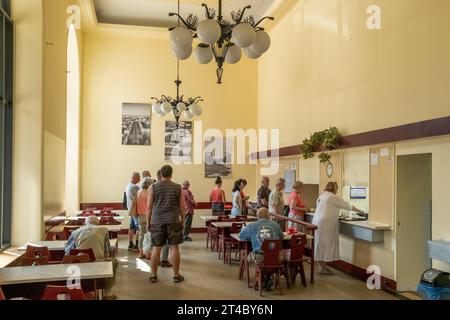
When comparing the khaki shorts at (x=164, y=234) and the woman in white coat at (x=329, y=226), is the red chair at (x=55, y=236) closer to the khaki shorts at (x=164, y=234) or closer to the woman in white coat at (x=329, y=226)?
the khaki shorts at (x=164, y=234)

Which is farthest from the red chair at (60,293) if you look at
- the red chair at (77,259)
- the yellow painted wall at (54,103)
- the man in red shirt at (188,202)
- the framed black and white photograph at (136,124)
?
the framed black and white photograph at (136,124)

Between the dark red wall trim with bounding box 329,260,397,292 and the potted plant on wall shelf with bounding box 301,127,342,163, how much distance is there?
1.87m

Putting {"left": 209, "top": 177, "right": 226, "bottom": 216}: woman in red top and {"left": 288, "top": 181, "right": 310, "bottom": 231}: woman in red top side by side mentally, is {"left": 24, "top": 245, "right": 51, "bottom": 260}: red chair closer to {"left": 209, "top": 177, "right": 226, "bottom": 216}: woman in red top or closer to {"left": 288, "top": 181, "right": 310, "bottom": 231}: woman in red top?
{"left": 288, "top": 181, "right": 310, "bottom": 231}: woman in red top

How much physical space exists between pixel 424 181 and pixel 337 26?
328cm

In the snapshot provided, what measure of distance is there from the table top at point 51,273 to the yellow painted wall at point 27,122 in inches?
80.9

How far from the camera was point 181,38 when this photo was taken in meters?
4.68

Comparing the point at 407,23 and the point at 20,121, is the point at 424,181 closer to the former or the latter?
the point at 407,23

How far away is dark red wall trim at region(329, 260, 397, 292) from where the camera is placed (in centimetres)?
602

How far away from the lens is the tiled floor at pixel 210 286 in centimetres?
559

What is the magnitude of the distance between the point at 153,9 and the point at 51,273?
913 centimetres

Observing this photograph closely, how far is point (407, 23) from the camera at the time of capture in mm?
5801

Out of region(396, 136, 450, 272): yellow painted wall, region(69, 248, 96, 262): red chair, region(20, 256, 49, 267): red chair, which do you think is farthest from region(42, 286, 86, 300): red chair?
region(396, 136, 450, 272): yellow painted wall

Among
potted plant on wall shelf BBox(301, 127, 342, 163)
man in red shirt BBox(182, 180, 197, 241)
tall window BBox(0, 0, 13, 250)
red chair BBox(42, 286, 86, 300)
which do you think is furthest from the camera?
man in red shirt BBox(182, 180, 197, 241)

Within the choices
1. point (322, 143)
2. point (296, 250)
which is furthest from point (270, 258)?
point (322, 143)
